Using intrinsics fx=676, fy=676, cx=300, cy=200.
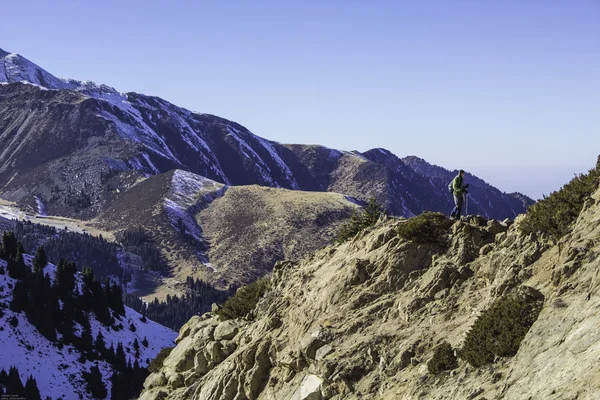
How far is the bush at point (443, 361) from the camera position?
17.5m

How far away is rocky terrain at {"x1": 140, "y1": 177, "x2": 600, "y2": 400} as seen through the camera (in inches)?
591

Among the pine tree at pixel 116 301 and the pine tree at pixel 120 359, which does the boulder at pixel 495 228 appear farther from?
the pine tree at pixel 116 301

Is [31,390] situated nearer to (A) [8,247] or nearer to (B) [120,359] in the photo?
(B) [120,359]

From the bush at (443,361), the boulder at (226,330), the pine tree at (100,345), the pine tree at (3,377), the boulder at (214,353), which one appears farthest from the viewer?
the pine tree at (100,345)

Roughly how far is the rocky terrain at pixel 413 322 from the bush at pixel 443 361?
4.3 inches

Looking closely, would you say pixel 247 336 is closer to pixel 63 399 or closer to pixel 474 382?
pixel 474 382

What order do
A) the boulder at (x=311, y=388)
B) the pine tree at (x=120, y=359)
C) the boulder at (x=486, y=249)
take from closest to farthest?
the boulder at (x=311, y=388) < the boulder at (x=486, y=249) < the pine tree at (x=120, y=359)

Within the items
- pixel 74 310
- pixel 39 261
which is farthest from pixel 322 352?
pixel 39 261

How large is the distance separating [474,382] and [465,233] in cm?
740

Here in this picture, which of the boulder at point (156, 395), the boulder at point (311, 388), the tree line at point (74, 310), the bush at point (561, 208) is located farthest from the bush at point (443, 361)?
the tree line at point (74, 310)

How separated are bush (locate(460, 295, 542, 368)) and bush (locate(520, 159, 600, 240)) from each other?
121 inches

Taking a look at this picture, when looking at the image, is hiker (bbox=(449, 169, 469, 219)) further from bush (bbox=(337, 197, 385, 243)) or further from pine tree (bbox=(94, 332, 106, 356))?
pine tree (bbox=(94, 332, 106, 356))

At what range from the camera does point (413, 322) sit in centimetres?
2038

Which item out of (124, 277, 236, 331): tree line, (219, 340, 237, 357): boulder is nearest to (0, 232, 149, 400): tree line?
(124, 277, 236, 331): tree line
